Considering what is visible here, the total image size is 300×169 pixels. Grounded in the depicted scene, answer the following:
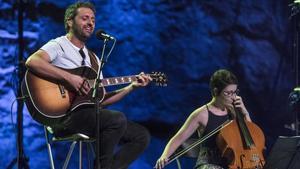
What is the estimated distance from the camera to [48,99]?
350cm

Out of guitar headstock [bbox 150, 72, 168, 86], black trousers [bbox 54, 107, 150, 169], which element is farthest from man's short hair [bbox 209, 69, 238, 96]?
black trousers [bbox 54, 107, 150, 169]

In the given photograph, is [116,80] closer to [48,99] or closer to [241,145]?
[48,99]

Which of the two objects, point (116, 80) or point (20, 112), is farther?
point (20, 112)

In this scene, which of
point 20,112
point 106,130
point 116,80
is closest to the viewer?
point 106,130

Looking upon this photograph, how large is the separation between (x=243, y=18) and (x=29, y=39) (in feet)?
7.75

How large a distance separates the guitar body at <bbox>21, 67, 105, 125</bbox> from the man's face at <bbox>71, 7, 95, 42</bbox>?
0.46m

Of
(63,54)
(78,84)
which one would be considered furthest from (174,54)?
(78,84)

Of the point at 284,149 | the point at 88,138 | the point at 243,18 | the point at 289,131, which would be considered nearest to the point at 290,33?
the point at 243,18

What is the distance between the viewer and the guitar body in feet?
11.4

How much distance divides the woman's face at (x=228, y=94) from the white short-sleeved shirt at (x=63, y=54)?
102 cm

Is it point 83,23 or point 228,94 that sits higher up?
point 83,23

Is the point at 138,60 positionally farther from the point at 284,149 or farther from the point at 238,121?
the point at 284,149

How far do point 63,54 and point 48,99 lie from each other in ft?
1.21

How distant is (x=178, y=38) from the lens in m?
5.41
